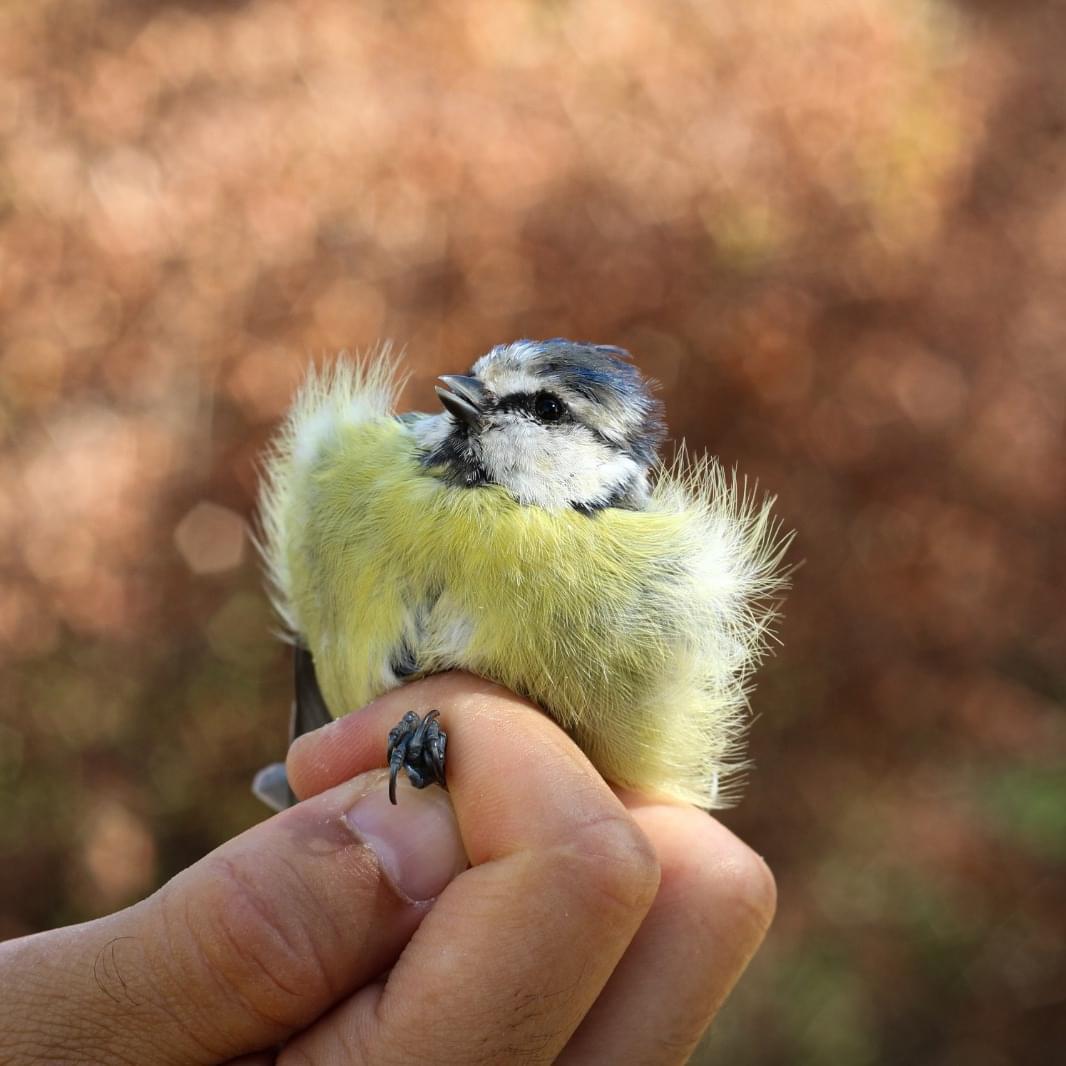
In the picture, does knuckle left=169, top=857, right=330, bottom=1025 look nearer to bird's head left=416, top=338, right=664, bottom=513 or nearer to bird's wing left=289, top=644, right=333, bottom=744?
bird's head left=416, top=338, right=664, bottom=513

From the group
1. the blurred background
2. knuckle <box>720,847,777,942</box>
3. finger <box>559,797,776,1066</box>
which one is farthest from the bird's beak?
the blurred background

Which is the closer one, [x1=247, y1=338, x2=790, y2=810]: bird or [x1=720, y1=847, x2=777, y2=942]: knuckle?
[x1=247, y1=338, x2=790, y2=810]: bird

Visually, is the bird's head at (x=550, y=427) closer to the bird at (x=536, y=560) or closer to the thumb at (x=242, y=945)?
the bird at (x=536, y=560)

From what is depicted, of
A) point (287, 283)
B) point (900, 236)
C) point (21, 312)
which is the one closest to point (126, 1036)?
point (287, 283)

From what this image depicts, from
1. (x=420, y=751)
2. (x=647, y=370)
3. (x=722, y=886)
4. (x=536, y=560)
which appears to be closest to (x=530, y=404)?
(x=536, y=560)

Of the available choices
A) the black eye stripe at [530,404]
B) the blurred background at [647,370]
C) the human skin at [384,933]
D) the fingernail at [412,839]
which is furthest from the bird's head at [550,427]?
the blurred background at [647,370]

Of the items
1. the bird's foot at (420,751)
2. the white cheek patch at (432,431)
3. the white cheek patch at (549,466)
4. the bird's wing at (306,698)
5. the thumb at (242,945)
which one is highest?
the white cheek patch at (432,431)

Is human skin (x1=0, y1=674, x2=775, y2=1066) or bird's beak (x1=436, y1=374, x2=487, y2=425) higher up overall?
bird's beak (x1=436, y1=374, x2=487, y2=425)
